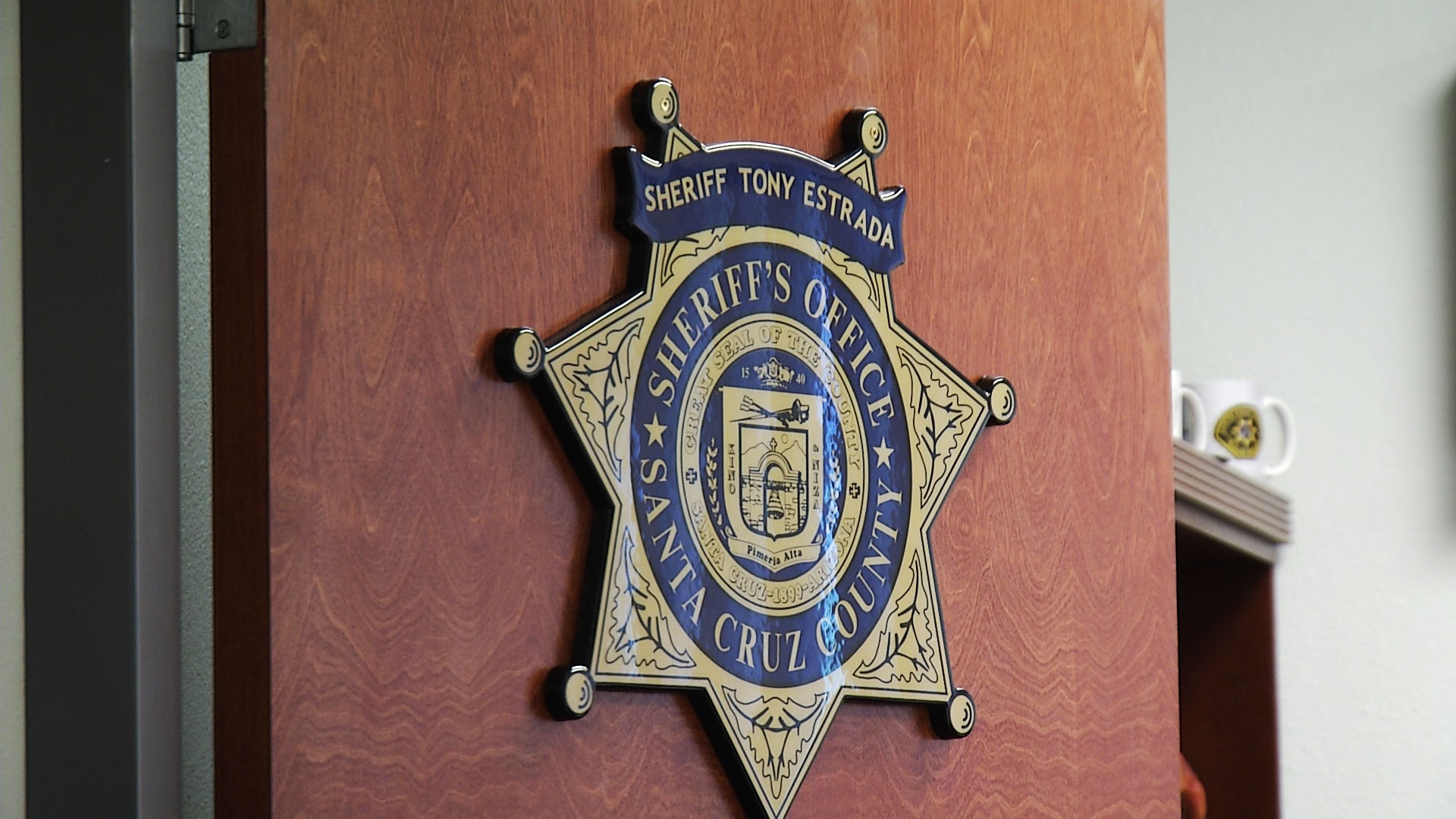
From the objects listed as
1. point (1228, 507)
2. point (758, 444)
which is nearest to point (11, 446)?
point (758, 444)

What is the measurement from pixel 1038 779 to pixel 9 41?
68 cm

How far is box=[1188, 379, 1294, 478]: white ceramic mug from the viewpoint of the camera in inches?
70.1

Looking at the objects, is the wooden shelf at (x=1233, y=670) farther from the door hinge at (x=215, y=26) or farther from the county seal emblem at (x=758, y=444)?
the door hinge at (x=215, y=26)

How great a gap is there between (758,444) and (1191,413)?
3.66 ft

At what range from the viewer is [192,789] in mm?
713

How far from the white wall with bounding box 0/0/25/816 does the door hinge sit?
0.21 feet

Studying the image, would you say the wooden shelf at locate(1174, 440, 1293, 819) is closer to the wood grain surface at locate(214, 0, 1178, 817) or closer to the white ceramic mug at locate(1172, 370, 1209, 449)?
the white ceramic mug at locate(1172, 370, 1209, 449)

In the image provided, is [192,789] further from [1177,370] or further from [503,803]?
[1177,370]

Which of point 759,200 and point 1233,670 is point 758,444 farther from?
point 1233,670

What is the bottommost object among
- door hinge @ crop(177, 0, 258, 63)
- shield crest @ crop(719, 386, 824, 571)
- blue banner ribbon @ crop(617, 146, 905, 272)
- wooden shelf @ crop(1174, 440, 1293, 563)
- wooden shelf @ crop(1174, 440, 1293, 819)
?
wooden shelf @ crop(1174, 440, 1293, 819)

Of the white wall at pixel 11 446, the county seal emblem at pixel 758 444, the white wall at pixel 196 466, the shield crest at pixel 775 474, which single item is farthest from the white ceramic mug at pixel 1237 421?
the white wall at pixel 11 446

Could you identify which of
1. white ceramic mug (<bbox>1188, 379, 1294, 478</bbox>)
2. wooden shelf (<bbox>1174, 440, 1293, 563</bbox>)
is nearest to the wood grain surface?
wooden shelf (<bbox>1174, 440, 1293, 563</bbox>)

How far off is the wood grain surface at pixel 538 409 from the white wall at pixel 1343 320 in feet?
3.23

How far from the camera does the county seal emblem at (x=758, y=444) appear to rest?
0.70 meters
